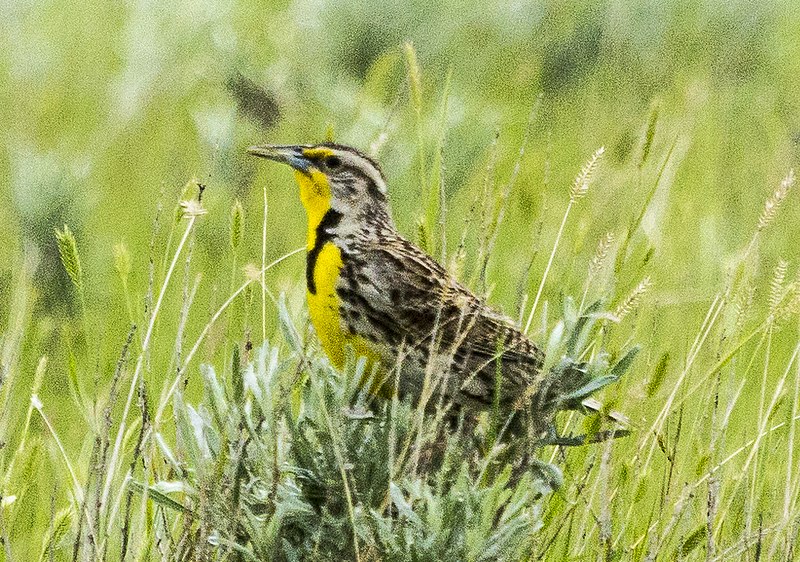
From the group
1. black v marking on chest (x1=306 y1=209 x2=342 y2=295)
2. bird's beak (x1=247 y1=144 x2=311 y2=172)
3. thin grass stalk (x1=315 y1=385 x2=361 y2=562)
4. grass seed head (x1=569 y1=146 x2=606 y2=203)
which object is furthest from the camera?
bird's beak (x1=247 y1=144 x2=311 y2=172)

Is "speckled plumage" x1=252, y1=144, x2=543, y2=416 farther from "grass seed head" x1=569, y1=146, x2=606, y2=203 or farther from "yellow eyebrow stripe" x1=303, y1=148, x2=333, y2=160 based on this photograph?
"grass seed head" x1=569, y1=146, x2=606, y2=203

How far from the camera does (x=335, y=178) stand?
299 cm

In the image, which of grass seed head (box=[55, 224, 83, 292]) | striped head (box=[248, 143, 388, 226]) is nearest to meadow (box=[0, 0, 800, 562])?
grass seed head (box=[55, 224, 83, 292])

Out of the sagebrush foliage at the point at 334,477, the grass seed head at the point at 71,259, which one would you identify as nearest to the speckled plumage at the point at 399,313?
the sagebrush foliage at the point at 334,477

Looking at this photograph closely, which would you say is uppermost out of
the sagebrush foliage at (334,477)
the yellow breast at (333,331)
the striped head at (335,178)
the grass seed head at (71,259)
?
the striped head at (335,178)

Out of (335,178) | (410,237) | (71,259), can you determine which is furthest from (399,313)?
(410,237)

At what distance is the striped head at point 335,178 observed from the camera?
2963 mm

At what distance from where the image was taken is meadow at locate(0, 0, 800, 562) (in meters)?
2.38

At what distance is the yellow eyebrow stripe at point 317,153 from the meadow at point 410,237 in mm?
141

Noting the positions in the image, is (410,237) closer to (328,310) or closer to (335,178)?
(335,178)

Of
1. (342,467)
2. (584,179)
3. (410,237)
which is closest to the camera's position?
(342,467)

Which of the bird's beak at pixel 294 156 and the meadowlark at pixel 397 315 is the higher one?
the bird's beak at pixel 294 156

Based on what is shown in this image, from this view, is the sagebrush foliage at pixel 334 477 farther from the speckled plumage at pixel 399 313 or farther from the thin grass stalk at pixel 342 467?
the speckled plumage at pixel 399 313

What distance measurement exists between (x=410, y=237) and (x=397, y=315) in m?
1.04
